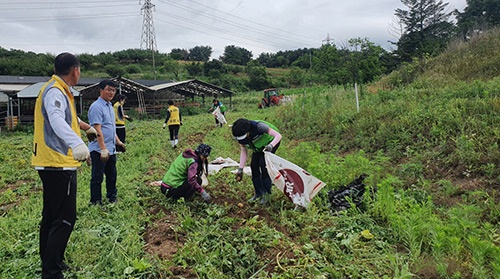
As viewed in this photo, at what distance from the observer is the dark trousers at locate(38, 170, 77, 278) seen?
229 centimetres

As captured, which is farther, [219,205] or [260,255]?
[219,205]

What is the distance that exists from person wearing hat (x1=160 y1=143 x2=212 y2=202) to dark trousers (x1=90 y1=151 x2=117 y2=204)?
73cm

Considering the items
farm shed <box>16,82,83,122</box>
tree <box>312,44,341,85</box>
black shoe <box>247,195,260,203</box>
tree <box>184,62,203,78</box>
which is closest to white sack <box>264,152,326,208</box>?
black shoe <box>247,195,260,203</box>

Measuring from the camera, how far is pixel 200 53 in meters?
76.6

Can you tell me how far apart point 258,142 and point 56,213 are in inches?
96.6

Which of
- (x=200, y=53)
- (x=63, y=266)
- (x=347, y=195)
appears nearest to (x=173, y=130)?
(x=347, y=195)

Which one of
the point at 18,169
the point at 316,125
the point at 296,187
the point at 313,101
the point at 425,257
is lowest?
Answer: the point at 18,169

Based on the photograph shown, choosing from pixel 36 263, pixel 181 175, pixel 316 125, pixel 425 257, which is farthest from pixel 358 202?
pixel 316 125

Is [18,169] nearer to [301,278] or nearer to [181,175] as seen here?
[181,175]

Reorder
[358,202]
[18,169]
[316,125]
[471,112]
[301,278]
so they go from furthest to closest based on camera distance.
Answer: [316,125] → [18,169] → [471,112] → [358,202] → [301,278]

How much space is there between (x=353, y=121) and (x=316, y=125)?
1372 mm

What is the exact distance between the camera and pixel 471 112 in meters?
5.70

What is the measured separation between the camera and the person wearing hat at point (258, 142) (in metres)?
3.96

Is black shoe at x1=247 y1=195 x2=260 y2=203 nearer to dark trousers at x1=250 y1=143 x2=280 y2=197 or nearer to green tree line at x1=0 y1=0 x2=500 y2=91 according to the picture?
dark trousers at x1=250 y1=143 x2=280 y2=197
